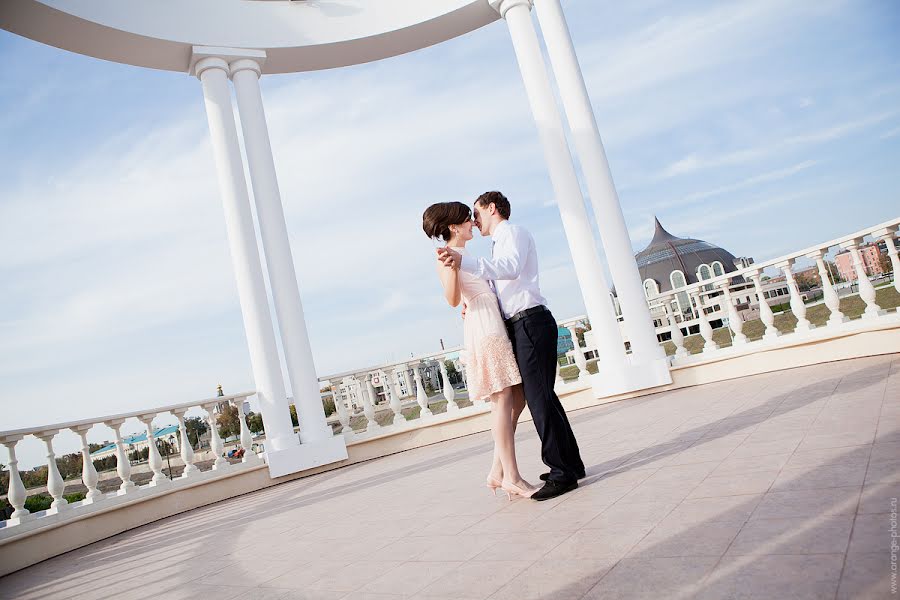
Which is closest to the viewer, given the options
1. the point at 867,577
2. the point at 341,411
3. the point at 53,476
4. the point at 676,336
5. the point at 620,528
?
the point at 867,577

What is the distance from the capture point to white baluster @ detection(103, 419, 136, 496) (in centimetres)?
590

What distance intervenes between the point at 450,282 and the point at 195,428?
5.18 metres

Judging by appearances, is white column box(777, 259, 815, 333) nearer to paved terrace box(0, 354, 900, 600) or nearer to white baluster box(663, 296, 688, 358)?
paved terrace box(0, 354, 900, 600)

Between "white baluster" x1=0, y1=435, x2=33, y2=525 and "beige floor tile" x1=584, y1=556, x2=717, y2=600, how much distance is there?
5.65m

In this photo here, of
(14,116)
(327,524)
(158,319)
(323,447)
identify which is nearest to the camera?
(327,524)

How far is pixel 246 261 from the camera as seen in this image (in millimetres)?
7148

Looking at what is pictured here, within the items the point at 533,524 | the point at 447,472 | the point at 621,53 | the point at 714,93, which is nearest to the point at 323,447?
the point at 447,472

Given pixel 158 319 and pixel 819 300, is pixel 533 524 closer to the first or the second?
pixel 819 300

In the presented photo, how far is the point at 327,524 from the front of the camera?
4.00 meters

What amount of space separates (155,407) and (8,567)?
1.90m

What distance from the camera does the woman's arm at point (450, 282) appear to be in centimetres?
316

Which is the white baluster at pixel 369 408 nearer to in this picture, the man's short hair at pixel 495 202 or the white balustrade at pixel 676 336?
the white balustrade at pixel 676 336

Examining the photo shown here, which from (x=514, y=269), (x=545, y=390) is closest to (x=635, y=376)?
(x=545, y=390)

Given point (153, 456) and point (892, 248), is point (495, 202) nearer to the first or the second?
point (892, 248)
